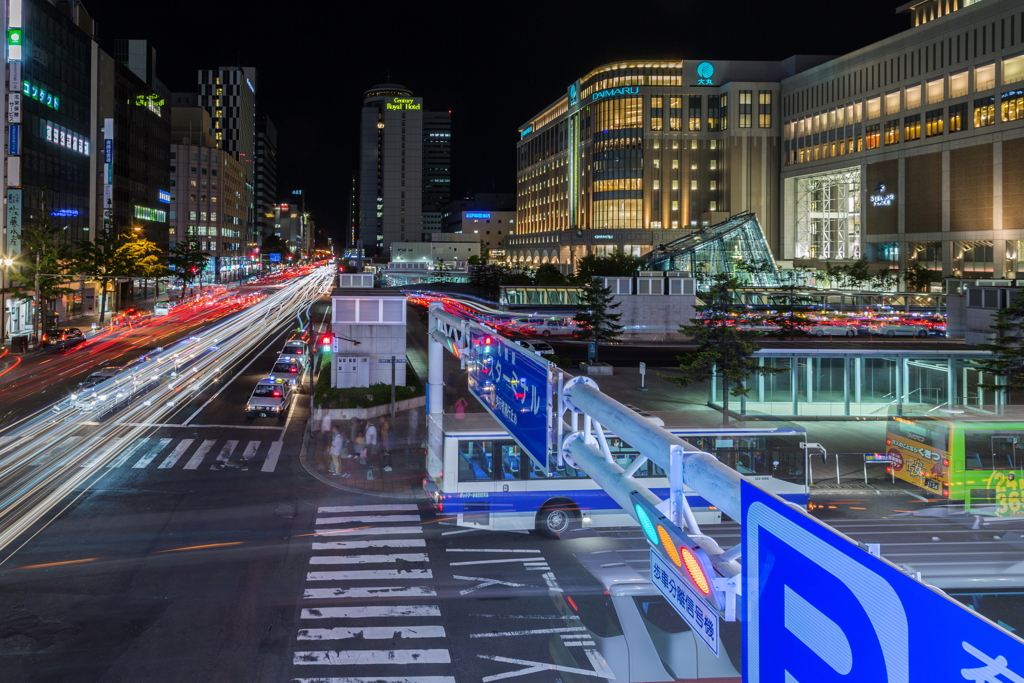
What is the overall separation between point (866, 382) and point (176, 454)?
2881cm

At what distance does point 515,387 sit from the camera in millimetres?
11719

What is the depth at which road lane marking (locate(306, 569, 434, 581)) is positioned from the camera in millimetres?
17297

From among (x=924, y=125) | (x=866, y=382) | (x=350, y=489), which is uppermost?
(x=924, y=125)

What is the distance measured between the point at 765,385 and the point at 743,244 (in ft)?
245

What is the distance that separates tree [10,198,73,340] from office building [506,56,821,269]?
288 feet

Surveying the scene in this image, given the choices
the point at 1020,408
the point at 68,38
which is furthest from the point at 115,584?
the point at 68,38

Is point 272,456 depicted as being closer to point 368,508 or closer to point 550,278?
point 368,508

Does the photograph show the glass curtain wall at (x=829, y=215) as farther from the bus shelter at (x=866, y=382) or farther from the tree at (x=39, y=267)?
the tree at (x=39, y=267)

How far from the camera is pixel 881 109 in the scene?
104 m

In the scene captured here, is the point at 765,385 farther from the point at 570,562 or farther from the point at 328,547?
the point at 328,547

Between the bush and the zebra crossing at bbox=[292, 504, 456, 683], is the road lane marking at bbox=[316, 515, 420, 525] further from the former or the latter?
the bush

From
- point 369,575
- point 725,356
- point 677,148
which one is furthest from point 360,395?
point 677,148

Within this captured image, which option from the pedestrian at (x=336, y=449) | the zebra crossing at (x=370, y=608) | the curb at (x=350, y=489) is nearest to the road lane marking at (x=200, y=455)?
the curb at (x=350, y=489)

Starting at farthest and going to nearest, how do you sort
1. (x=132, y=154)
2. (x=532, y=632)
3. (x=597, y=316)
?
1. (x=132, y=154)
2. (x=597, y=316)
3. (x=532, y=632)
